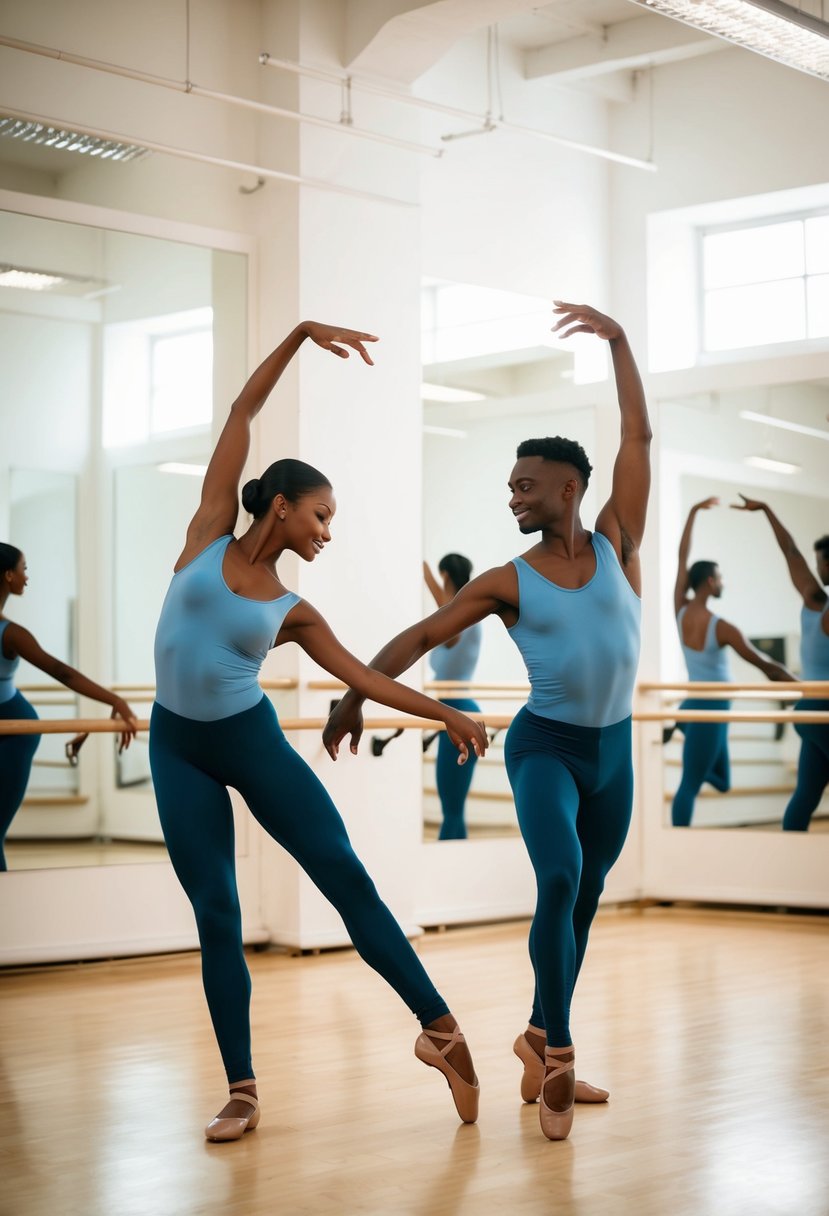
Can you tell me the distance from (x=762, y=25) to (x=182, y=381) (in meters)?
2.51

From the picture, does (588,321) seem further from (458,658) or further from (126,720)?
(458,658)

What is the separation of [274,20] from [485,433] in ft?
6.63

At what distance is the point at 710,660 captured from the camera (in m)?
7.22

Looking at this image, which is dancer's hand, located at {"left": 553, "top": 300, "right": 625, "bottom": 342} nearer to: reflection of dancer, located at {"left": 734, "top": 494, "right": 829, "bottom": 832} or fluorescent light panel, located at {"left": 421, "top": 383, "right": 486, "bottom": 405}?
fluorescent light panel, located at {"left": 421, "top": 383, "right": 486, "bottom": 405}

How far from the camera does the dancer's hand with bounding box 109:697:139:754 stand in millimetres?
5387

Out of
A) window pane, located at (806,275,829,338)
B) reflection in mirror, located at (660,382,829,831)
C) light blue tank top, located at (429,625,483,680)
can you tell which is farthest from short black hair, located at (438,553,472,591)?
window pane, located at (806,275,829,338)

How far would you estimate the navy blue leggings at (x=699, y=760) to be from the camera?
717cm

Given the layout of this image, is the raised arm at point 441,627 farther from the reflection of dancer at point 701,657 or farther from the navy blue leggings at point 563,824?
the reflection of dancer at point 701,657

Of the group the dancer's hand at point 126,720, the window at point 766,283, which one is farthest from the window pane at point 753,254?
the dancer's hand at point 126,720

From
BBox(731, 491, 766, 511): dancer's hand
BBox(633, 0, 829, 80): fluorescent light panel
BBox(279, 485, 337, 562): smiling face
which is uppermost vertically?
BBox(633, 0, 829, 80): fluorescent light panel

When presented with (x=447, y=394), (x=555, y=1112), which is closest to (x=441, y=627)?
(x=555, y=1112)

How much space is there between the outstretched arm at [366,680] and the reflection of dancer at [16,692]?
86.5 inches

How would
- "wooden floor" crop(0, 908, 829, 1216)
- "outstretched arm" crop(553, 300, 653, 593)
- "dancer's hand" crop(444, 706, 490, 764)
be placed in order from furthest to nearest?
1. "outstretched arm" crop(553, 300, 653, 593)
2. "dancer's hand" crop(444, 706, 490, 764)
3. "wooden floor" crop(0, 908, 829, 1216)

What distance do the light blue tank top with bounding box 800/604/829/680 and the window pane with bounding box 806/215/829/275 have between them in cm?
166
